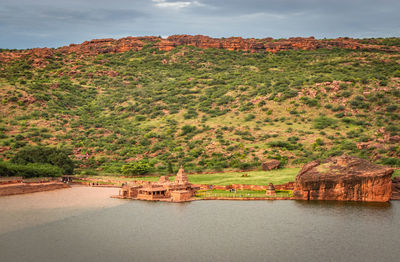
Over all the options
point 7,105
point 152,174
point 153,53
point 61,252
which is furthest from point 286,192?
point 153,53

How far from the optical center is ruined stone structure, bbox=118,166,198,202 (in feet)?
180

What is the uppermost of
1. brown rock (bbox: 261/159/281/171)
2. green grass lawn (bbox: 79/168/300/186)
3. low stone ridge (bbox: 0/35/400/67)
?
low stone ridge (bbox: 0/35/400/67)

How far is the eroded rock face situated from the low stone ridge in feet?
317

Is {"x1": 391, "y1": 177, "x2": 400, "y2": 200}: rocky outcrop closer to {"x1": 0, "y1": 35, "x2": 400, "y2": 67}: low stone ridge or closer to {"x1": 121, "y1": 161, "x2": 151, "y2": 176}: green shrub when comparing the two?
{"x1": 121, "y1": 161, "x2": 151, "y2": 176}: green shrub

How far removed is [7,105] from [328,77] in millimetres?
75486

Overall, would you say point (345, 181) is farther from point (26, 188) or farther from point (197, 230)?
point (26, 188)

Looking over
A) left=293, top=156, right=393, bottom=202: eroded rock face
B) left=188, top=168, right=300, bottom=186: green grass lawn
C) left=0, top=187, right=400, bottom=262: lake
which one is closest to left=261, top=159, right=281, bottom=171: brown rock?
left=188, top=168, right=300, bottom=186: green grass lawn

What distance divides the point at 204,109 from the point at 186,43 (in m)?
58.6

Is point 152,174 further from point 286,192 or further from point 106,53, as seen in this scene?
point 106,53

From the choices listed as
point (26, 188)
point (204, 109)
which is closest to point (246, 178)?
point (26, 188)

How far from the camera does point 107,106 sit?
119 meters

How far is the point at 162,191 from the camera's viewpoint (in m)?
56.8

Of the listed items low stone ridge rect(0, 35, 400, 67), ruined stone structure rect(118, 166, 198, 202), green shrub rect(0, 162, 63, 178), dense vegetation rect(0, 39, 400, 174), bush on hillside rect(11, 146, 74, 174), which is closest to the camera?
ruined stone structure rect(118, 166, 198, 202)

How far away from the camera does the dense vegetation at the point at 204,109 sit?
80312 mm
